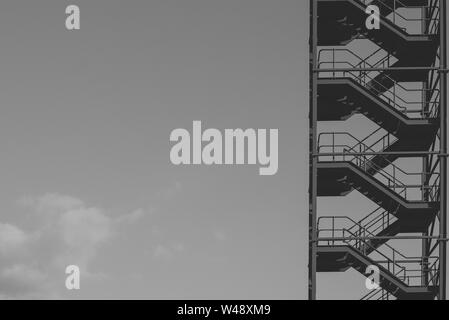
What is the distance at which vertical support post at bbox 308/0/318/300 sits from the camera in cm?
4653

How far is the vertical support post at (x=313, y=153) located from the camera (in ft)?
153

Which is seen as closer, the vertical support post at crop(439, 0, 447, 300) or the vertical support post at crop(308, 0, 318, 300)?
the vertical support post at crop(308, 0, 318, 300)

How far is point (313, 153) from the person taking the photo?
155ft

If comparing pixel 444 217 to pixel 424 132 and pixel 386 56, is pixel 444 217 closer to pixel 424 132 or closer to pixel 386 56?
pixel 424 132

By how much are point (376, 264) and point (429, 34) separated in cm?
1164

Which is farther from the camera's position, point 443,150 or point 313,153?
point 443,150

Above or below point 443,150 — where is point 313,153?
below

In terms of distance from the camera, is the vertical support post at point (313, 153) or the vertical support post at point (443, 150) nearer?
the vertical support post at point (313, 153)

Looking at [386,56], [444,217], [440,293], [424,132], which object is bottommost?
[440,293]

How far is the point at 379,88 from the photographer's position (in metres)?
49.9
